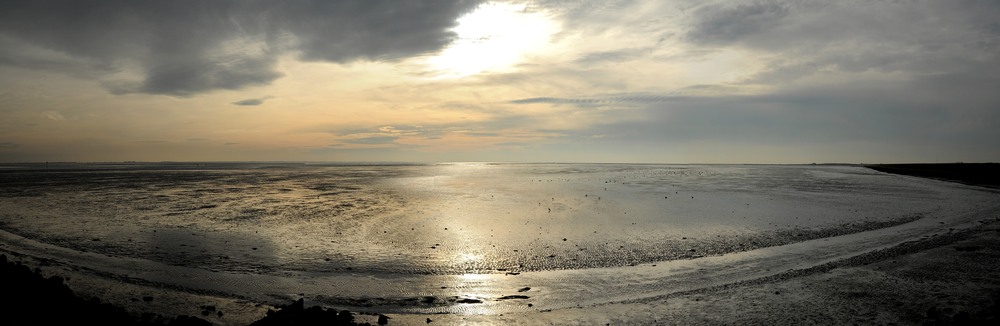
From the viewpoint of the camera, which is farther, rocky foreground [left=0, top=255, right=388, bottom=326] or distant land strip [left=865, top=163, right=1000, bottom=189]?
distant land strip [left=865, top=163, right=1000, bottom=189]

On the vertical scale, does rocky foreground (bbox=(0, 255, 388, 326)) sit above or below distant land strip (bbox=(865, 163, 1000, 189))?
below

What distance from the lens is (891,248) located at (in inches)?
578

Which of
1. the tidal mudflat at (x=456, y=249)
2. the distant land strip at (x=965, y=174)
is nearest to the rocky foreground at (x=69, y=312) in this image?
the tidal mudflat at (x=456, y=249)

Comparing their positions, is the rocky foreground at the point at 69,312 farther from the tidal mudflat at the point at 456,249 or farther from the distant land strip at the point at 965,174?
the distant land strip at the point at 965,174

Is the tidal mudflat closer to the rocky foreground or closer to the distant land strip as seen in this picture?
the rocky foreground

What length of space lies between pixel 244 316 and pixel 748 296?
32.2 feet

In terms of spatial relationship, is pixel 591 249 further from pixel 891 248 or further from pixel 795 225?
pixel 795 225

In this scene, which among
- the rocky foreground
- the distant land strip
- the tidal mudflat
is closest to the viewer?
the rocky foreground

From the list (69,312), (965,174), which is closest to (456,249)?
(69,312)

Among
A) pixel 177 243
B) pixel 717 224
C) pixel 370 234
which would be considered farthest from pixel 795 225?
pixel 177 243

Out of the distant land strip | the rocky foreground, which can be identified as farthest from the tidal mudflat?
the distant land strip

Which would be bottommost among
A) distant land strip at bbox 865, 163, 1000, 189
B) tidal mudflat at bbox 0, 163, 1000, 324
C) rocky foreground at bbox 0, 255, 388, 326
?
tidal mudflat at bbox 0, 163, 1000, 324

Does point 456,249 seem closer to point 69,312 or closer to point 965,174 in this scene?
point 69,312

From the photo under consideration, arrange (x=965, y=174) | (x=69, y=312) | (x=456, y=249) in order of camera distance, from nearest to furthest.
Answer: (x=69, y=312) < (x=456, y=249) < (x=965, y=174)
